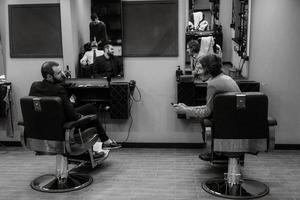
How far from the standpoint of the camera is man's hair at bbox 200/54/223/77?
10.5 feet

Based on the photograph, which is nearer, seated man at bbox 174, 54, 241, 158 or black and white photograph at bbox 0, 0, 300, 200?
seated man at bbox 174, 54, 241, 158

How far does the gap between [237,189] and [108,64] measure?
2272 millimetres

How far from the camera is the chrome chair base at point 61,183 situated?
11.3ft

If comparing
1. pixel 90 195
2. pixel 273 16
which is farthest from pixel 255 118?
pixel 273 16

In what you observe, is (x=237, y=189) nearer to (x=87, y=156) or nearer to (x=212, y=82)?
(x=212, y=82)

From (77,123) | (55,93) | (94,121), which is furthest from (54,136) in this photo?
(94,121)

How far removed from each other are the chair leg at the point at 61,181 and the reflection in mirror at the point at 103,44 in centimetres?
142

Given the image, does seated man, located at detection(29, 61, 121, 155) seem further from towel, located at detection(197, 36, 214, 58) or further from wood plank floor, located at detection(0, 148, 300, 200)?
towel, located at detection(197, 36, 214, 58)

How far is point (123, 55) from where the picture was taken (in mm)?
4543

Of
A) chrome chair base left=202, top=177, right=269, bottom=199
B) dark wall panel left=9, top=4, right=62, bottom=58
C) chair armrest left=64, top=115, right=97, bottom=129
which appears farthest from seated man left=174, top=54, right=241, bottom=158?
dark wall panel left=9, top=4, right=62, bottom=58

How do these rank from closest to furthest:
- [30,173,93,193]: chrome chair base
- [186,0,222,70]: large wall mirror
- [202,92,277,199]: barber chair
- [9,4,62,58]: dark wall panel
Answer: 1. [202,92,277,199]: barber chair
2. [30,173,93,193]: chrome chair base
3. [9,4,62,58]: dark wall panel
4. [186,0,222,70]: large wall mirror

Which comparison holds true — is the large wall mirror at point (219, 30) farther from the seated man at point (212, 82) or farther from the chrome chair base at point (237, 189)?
the chrome chair base at point (237, 189)

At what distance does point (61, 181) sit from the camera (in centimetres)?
351

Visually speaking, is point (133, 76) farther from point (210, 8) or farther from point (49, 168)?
point (210, 8)
